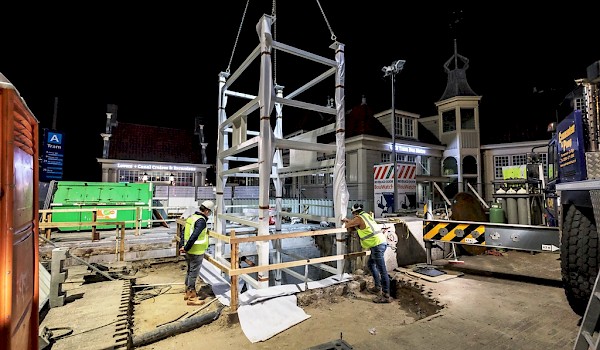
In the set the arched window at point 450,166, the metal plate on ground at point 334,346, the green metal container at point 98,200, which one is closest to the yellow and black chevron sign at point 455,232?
the metal plate on ground at point 334,346

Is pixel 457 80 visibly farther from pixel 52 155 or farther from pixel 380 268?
Result: pixel 52 155

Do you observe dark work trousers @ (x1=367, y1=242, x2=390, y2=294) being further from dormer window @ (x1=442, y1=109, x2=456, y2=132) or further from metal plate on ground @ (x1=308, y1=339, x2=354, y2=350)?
dormer window @ (x1=442, y1=109, x2=456, y2=132)

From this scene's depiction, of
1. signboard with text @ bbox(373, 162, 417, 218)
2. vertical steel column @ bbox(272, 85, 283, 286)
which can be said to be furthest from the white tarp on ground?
signboard with text @ bbox(373, 162, 417, 218)

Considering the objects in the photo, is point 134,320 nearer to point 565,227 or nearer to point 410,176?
point 565,227

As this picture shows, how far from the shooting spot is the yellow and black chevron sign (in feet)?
20.8

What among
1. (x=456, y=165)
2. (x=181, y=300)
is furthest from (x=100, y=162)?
(x=456, y=165)

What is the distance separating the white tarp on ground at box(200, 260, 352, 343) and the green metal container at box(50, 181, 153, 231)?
7930 mm

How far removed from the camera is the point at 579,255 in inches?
148

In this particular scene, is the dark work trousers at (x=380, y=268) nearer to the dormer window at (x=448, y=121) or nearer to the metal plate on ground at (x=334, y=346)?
the metal plate on ground at (x=334, y=346)

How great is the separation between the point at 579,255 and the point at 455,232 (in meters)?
2.84

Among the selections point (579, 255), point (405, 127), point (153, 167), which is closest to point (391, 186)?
point (579, 255)

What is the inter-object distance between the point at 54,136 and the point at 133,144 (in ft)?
17.9

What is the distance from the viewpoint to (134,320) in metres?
4.67

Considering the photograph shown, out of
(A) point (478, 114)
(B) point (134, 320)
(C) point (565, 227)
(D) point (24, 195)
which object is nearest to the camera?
(D) point (24, 195)
